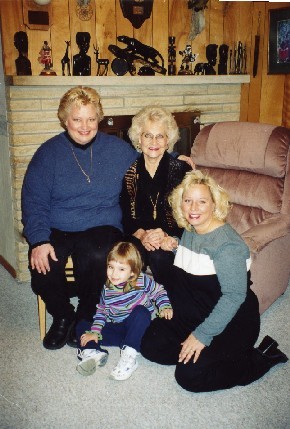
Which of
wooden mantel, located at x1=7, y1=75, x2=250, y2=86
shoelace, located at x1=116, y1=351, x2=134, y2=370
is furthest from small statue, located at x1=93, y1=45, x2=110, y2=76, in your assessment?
shoelace, located at x1=116, y1=351, x2=134, y2=370

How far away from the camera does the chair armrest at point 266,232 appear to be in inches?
74.5

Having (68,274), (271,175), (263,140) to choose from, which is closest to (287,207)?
(271,175)

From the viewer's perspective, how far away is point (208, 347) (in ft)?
5.13

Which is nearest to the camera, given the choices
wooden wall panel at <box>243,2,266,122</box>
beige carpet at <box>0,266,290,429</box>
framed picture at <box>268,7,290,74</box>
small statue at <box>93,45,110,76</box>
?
beige carpet at <box>0,266,290,429</box>

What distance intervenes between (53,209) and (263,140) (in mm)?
1188

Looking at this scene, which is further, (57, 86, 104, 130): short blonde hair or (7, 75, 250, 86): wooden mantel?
(7, 75, 250, 86): wooden mantel

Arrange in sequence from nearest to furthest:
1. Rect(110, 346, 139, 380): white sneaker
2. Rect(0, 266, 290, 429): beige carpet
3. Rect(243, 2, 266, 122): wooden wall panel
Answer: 1. Rect(0, 266, 290, 429): beige carpet
2. Rect(110, 346, 139, 380): white sneaker
3. Rect(243, 2, 266, 122): wooden wall panel

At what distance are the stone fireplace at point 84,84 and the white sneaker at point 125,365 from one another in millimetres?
1193

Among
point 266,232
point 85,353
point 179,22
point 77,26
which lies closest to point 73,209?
point 85,353

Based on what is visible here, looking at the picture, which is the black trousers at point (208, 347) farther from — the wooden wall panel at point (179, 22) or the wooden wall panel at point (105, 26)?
the wooden wall panel at point (179, 22)

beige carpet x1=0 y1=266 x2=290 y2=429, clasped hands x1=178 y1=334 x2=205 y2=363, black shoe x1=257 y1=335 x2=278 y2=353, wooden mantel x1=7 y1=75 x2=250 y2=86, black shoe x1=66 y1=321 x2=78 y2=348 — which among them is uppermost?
wooden mantel x1=7 y1=75 x2=250 y2=86

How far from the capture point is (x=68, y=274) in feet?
6.63

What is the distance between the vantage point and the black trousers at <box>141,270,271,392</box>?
1560 millimetres

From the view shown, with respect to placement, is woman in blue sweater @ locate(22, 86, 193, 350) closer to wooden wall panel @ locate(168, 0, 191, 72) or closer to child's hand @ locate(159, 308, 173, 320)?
child's hand @ locate(159, 308, 173, 320)
